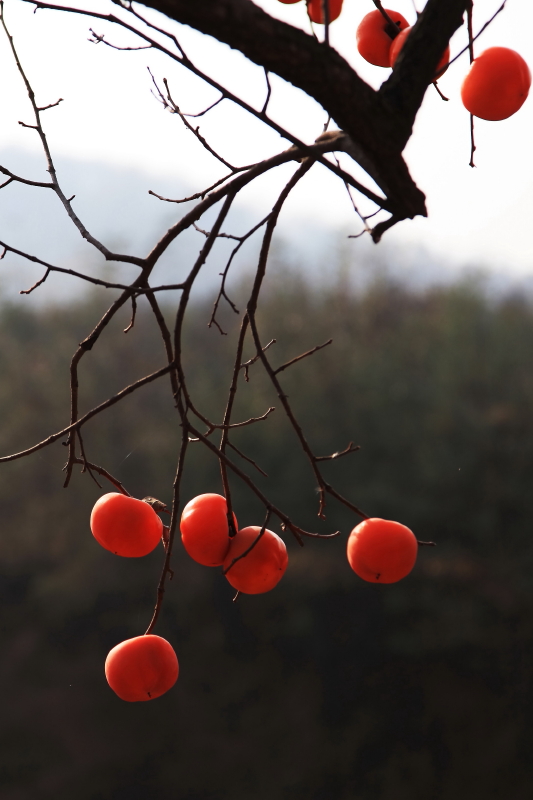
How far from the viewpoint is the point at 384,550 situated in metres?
0.52

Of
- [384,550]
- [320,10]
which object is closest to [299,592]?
[384,550]

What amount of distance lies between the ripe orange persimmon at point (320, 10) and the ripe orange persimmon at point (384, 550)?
15.7 inches

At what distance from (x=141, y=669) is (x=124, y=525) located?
0.10 m

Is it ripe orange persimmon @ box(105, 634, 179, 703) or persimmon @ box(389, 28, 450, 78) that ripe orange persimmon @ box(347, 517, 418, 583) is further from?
persimmon @ box(389, 28, 450, 78)

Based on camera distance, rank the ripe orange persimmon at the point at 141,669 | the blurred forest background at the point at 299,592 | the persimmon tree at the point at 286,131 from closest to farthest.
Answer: the persimmon tree at the point at 286,131 < the ripe orange persimmon at the point at 141,669 < the blurred forest background at the point at 299,592

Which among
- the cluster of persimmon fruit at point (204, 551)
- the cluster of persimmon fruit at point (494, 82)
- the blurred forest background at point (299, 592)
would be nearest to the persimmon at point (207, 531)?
the cluster of persimmon fruit at point (204, 551)

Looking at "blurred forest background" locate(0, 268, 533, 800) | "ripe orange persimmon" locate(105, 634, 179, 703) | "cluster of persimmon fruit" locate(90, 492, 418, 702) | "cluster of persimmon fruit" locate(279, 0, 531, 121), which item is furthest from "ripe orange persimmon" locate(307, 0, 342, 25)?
"blurred forest background" locate(0, 268, 533, 800)

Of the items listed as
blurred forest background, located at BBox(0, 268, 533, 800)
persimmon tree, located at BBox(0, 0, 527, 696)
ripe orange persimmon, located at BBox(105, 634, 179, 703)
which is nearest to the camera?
persimmon tree, located at BBox(0, 0, 527, 696)

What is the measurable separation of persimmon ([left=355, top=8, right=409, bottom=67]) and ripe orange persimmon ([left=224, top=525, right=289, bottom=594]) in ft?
1.32

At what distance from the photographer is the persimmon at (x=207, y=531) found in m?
0.52

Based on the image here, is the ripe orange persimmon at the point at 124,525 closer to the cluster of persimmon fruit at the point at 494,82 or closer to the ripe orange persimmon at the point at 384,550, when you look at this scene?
the ripe orange persimmon at the point at 384,550

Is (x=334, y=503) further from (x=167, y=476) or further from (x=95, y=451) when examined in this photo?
(x=95, y=451)

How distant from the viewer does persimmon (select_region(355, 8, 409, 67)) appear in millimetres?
579

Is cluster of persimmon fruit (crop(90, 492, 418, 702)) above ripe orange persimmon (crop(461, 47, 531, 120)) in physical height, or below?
below
